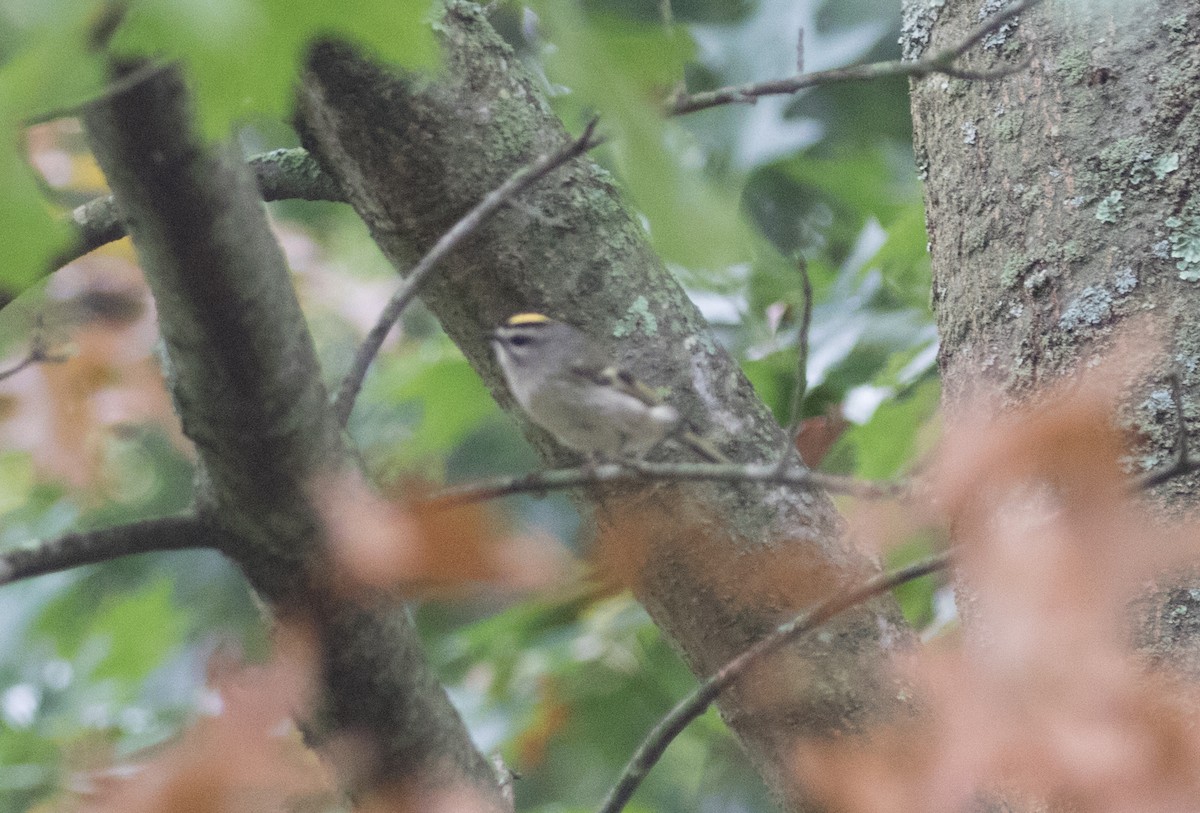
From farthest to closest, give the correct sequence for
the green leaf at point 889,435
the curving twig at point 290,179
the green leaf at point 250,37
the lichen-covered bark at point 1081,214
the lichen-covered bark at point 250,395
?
the green leaf at point 889,435 → the curving twig at point 290,179 → the lichen-covered bark at point 1081,214 → the lichen-covered bark at point 250,395 → the green leaf at point 250,37

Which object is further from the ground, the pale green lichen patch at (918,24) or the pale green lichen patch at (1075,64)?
the pale green lichen patch at (918,24)

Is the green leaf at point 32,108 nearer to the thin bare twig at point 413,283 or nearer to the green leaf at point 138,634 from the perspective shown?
the thin bare twig at point 413,283

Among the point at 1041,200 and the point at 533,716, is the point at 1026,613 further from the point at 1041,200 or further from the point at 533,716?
the point at 533,716

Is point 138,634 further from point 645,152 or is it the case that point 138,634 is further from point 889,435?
point 645,152

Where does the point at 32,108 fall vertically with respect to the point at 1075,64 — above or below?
above

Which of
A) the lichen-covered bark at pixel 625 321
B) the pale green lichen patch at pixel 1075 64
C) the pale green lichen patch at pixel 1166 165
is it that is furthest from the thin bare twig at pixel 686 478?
the pale green lichen patch at pixel 1075 64

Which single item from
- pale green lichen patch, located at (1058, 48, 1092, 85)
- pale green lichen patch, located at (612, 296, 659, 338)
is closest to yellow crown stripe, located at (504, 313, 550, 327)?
pale green lichen patch, located at (612, 296, 659, 338)

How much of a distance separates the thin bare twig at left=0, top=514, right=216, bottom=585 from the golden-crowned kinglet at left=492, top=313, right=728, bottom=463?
0.73 m

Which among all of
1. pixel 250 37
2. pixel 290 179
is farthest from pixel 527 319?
pixel 250 37

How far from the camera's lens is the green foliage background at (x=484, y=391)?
662mm

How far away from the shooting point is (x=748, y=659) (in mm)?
1146

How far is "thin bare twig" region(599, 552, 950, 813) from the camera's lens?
1.03 meters

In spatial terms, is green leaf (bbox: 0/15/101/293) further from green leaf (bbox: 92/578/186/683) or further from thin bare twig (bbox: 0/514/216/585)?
green leaf (bbox: 92/578/186/683)

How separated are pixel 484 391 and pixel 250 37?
6.55ft
